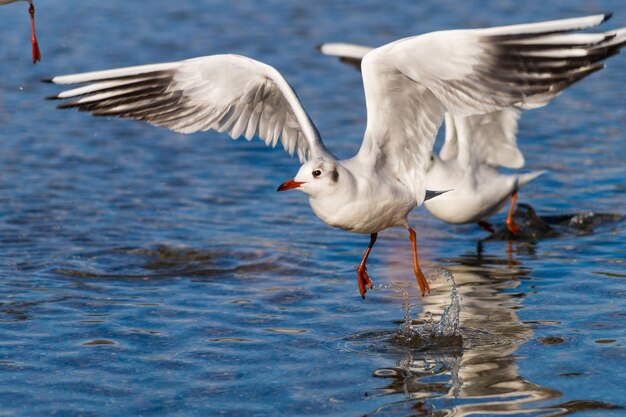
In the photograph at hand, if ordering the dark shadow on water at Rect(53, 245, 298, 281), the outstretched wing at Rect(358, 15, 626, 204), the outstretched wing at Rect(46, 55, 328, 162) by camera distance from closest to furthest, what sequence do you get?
the outstretched wing at Rect(358, 15, 626, 204) < the outstretched wing at Rect(46, 55, 328, 162) < the dark shadow on water at Rect(53, 245, 298, 281)

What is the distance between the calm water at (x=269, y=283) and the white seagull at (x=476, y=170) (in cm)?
34

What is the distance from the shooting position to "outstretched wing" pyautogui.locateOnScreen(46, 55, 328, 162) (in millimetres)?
7918

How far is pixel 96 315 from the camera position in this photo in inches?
318

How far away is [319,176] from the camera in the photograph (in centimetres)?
718

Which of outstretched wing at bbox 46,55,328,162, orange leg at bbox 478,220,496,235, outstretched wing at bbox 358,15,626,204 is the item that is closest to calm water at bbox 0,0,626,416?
orange leg at bbox 478,220,496,235

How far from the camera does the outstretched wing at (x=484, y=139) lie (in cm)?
1077

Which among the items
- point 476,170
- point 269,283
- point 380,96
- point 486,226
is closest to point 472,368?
point 380,96

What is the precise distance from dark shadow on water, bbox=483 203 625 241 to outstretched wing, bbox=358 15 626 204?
3.21 meters

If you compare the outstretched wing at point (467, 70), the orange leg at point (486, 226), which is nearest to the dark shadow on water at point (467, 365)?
the outstretched wing at point (467, 70)

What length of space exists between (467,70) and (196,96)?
2134 millimetres

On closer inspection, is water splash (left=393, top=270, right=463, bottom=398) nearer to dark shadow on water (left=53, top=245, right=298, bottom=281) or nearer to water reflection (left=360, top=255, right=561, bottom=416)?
water reflection (left=360, top=255, right=561, bottom=416)

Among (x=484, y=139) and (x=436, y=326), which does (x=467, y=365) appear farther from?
(x=484, y=139)

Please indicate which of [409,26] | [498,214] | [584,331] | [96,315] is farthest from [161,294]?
[409,26]

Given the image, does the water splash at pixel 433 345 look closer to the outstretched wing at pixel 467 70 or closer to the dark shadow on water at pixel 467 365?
the dark shadow on water at pixel 467 365
